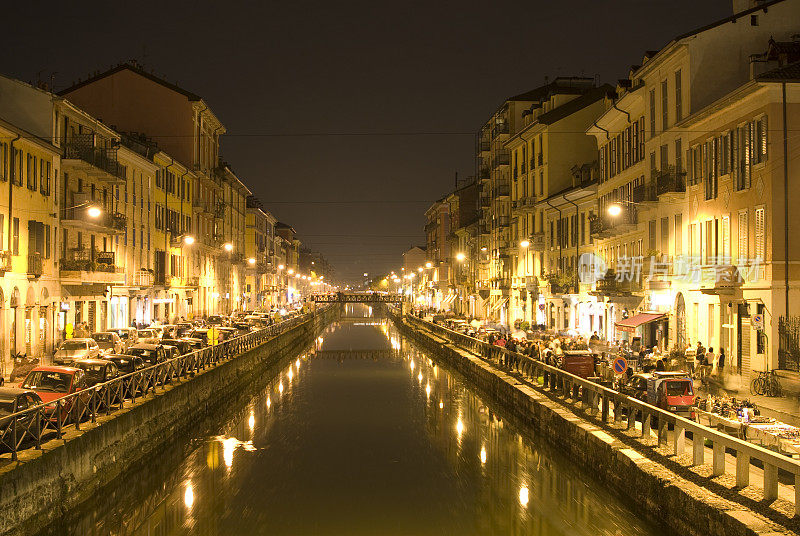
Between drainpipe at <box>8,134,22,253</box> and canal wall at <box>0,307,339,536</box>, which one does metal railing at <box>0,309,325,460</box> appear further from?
drainpipe at <box>8,134,22,253</box>

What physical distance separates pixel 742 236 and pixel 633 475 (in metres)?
14.4

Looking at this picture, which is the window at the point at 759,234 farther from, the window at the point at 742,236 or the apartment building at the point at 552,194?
the apartment building at the point at 552,194

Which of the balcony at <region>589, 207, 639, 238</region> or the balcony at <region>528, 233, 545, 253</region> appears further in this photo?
the balcony at <region>528, 233, 545, 253</region>

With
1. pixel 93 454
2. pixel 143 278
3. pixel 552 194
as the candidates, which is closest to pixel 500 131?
pixel 552 194

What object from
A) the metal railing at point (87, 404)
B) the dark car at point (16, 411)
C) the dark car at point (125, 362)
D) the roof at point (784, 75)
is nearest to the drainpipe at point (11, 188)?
the dark car at point (125, 362)

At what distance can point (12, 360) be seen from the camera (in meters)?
33.6

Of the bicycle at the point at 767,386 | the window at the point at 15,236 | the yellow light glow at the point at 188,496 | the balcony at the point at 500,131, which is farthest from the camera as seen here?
the balcony at the point at 500,131

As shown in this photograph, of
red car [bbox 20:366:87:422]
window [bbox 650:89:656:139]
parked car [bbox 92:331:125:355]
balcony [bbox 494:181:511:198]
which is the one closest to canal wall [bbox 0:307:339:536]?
red car [bbox 20:366:87:422]

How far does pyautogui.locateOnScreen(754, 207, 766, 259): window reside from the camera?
26594 millimetres

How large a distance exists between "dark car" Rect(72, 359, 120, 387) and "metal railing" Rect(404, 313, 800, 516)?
1459 cm

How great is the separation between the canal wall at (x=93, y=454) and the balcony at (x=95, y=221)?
536 inches

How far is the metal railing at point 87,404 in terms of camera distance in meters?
15.1

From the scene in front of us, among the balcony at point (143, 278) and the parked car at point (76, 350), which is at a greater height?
the balcony at point (143, 278)

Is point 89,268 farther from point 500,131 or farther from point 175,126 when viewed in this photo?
point 500,131
